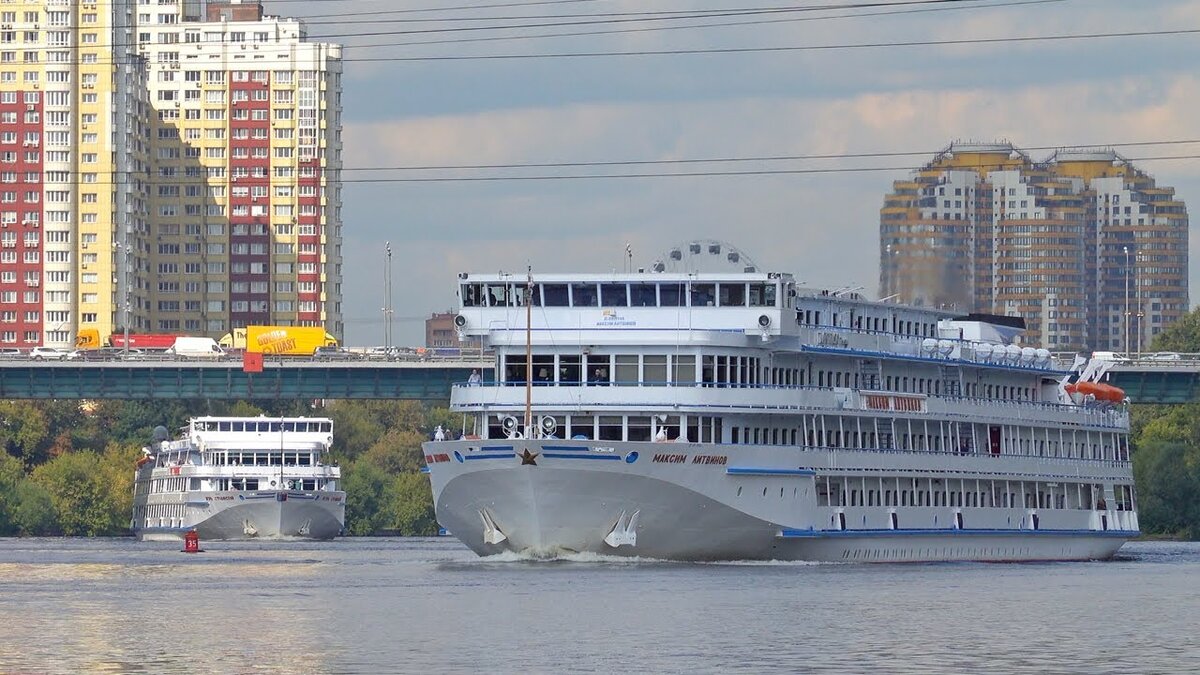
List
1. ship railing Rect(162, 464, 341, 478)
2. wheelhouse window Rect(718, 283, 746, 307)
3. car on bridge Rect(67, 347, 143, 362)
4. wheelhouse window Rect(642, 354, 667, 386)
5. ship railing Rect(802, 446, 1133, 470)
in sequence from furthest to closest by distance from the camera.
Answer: ship railing Rect(162, 464, 341, 478) → car on bridge Rect(67, 347, 143, 362) → ship railing Rect(802, 446, 1133, 470) → wheelhouse window Rect(718, 283, 746, 307) → wheelhouse window Rect(642, 354, 667, 386)

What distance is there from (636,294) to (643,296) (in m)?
0.27

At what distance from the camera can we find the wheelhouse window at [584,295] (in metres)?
99.0

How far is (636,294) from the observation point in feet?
325

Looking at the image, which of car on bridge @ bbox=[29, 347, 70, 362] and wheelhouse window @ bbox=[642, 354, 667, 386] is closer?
wheelhouse window @ bbox=[642, 354, 667, 386]

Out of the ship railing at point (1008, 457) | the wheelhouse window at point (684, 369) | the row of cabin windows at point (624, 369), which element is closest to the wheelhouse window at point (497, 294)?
the row of cabin windows at point (624, 369)

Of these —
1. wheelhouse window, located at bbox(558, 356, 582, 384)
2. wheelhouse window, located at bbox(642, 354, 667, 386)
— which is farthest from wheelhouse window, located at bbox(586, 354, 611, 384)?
wheelhouse window, located at bbox(642, 354, 667, 386)

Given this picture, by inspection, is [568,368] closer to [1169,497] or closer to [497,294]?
[497,294]

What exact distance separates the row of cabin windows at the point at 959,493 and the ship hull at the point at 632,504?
1.22m

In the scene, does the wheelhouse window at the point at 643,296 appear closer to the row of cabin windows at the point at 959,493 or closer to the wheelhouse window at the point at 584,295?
the wheelhouse window at the point at 584,295

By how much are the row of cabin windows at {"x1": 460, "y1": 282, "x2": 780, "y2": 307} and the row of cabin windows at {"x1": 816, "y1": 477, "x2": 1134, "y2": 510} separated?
7.79 m

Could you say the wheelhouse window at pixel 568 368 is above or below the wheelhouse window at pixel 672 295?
below

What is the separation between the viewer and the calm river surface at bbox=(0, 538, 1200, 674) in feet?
199

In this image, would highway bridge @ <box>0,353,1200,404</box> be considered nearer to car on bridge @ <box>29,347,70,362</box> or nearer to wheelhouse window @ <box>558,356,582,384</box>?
car on bridge @ <box>29,347,70,362</box>

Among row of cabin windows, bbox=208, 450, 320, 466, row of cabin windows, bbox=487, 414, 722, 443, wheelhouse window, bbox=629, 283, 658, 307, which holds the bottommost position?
row of cabin windows, bbox=208, 450, 320, 466
